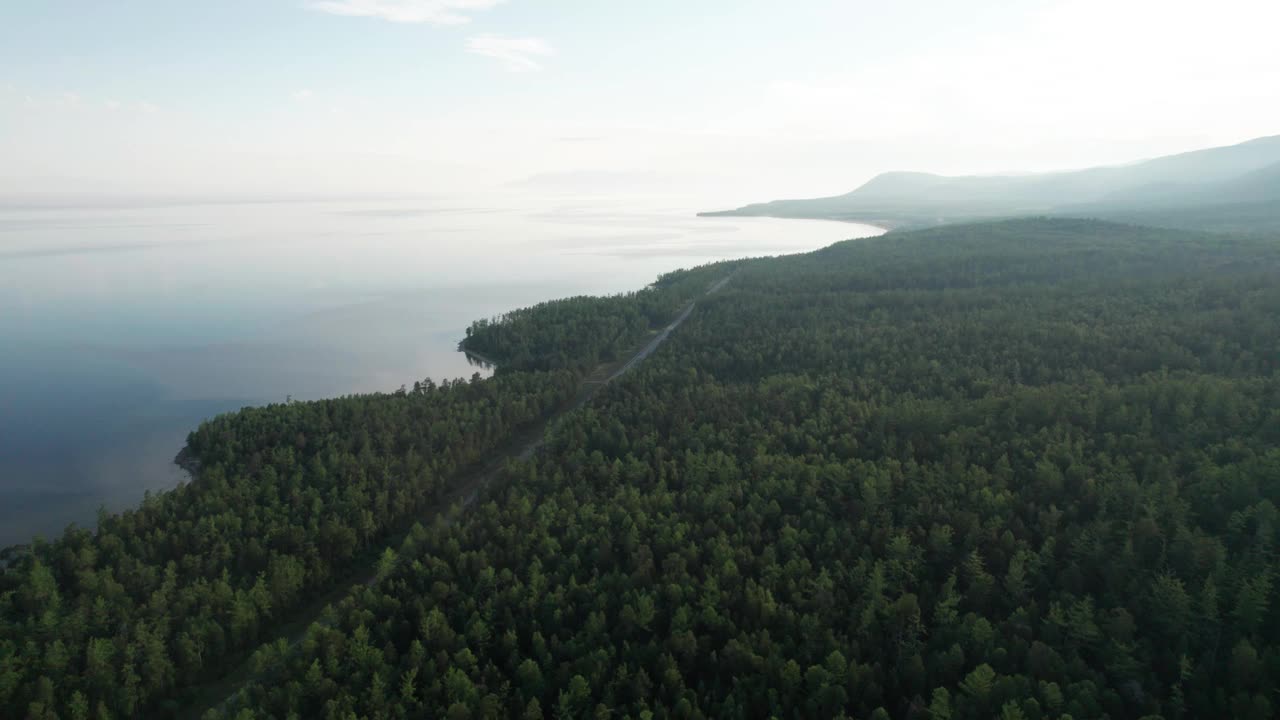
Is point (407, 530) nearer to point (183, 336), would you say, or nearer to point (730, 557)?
point (730, 557)

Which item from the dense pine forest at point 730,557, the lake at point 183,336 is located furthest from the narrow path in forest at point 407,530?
the lake at point 183,336

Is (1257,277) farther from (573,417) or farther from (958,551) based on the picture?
(573,417)

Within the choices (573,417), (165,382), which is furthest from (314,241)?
(573,417)

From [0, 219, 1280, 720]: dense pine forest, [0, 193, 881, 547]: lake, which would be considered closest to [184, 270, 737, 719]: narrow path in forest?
[0, 219, 1280, 720]: dense pine forest

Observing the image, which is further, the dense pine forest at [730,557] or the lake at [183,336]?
the lake at [183,336]

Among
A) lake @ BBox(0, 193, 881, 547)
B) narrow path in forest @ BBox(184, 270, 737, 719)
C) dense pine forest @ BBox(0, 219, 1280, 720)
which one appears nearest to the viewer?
dense pine forest @ BBox(0, 219, 1280, 720)

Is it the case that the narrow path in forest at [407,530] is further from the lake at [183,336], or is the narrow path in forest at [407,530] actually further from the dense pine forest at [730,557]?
the lake at [183,336]

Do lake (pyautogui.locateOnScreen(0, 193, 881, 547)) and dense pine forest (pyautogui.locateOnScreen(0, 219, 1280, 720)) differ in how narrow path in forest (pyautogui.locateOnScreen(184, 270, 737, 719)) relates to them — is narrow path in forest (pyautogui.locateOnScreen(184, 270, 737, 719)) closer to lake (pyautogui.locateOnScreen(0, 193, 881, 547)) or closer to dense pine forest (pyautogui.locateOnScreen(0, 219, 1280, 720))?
dense pine forest (pyautogui.locateOnScreen(0, 219, 1280, 720))
